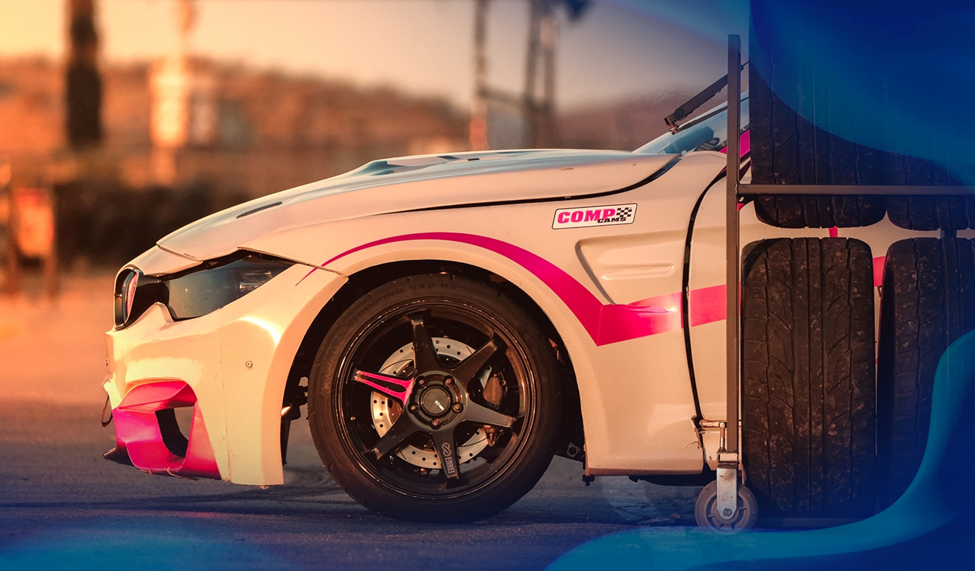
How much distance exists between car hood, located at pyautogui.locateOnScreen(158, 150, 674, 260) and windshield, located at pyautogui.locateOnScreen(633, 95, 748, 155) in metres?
0.43

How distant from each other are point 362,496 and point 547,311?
0.91 metres

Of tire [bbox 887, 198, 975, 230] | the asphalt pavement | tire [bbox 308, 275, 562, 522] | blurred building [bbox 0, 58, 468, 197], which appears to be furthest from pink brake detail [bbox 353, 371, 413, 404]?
blurred building [bbox 0, 58, 468, 197]

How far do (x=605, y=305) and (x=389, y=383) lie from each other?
2.63 feet

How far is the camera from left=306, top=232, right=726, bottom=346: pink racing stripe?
13.0 ft

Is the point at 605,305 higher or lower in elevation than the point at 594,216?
lower

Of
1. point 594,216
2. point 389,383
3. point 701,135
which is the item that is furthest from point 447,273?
point 701,135

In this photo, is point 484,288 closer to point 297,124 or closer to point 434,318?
point 434,318

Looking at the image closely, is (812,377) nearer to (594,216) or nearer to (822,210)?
(822,210)

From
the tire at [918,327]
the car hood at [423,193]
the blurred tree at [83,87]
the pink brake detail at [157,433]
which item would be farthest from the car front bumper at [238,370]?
the blurred tree at [83,87]

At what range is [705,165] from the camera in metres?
4.08

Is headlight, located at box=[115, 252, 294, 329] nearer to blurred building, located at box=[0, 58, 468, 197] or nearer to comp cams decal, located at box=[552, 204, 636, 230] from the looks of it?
comp cams decal, located at box=[552, 204, 636, 230]

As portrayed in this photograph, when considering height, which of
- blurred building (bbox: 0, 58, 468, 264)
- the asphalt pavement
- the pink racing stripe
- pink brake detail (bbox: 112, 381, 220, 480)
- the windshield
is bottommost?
the asphalt pavement

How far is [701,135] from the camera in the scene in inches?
186

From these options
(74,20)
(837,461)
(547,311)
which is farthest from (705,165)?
(74,20)
